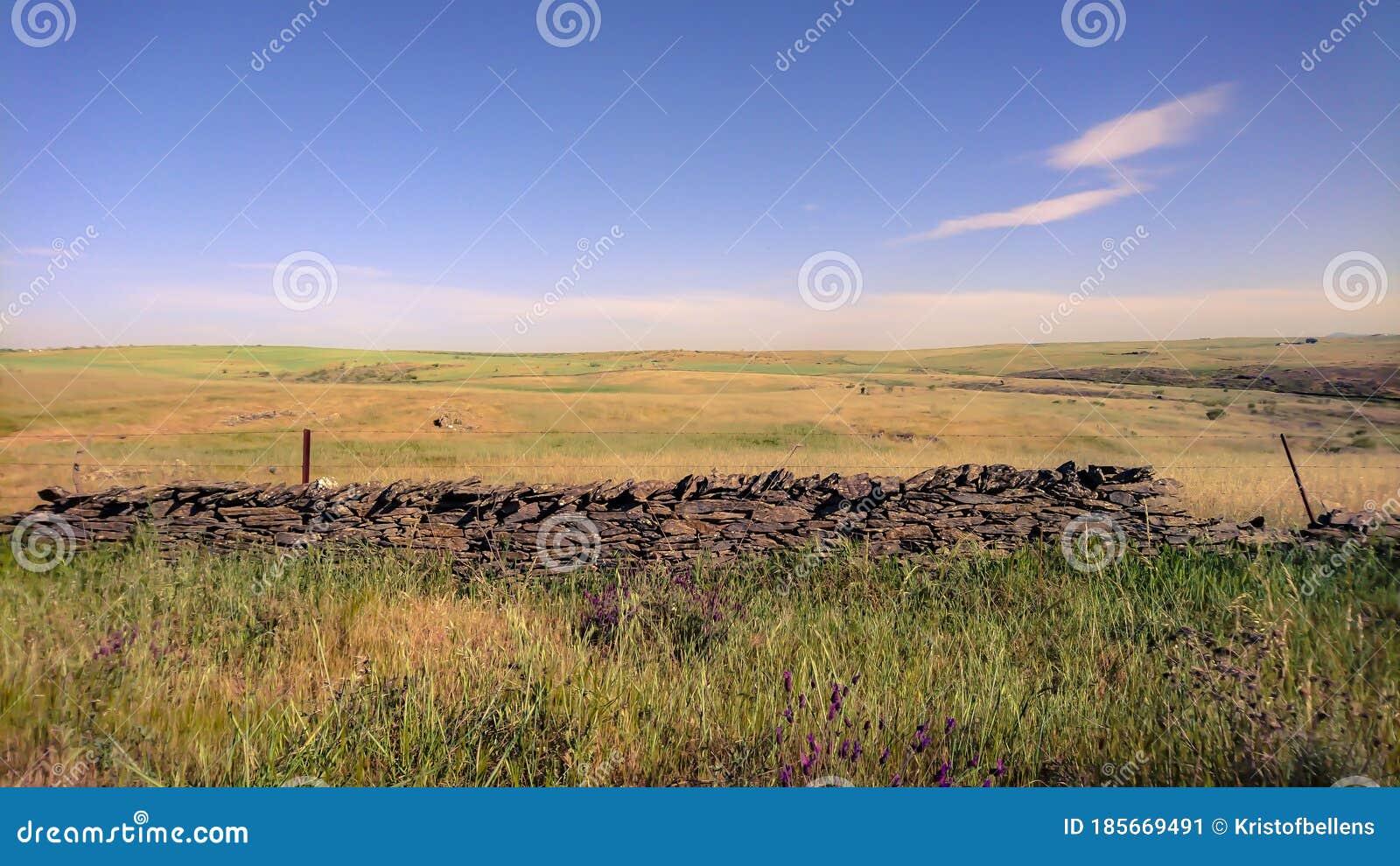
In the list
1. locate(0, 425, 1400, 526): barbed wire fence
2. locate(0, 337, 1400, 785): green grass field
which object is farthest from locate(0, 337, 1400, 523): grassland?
locate(0, 337, 1400, 785): green grass field

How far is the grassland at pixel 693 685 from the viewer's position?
359cm

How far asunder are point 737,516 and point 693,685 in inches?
145

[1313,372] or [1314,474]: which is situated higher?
[1313,372]

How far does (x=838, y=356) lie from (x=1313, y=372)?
129 feet

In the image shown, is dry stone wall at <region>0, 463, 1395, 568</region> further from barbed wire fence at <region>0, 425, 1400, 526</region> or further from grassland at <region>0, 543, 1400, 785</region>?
barbed wire fence at <region>0, 425, 1400, 526</region>

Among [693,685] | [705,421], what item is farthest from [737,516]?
[705,421]

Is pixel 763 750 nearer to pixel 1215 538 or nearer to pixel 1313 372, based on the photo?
pixel 1215 538

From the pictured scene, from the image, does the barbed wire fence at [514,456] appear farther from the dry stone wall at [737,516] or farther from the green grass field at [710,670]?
the green grass field at [710,670]

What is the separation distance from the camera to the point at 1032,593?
22.3ft

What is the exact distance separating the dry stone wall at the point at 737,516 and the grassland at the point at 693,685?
1087mm

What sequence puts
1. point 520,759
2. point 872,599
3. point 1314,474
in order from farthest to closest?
point 1314,474, point 872,599, point 520,759

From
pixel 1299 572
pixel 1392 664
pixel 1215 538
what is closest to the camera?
pixel 1392 664

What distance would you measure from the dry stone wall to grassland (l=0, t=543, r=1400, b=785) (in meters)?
1.09

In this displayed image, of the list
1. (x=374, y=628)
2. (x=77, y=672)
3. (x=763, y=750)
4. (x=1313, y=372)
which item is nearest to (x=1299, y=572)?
(x=763, y=750)
